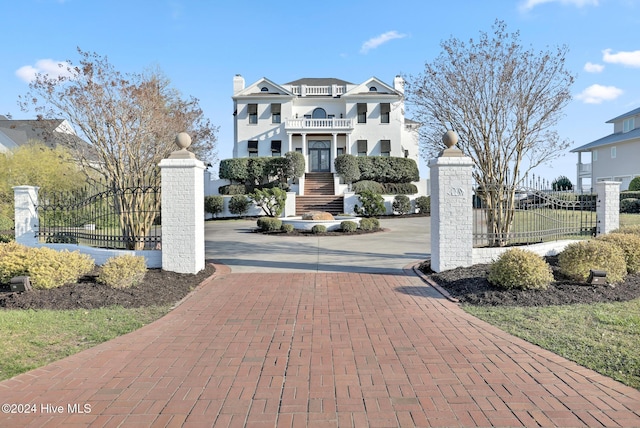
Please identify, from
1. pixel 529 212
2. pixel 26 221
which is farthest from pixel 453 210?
pixel 26 221

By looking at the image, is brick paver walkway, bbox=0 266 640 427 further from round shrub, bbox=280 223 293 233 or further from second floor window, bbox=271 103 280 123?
second floor window, bbox=271 103 280 123

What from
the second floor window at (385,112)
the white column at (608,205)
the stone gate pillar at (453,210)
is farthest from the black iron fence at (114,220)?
the second floor window at (385,112)

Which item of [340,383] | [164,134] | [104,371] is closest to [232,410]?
[340,383]

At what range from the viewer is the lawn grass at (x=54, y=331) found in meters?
4.52

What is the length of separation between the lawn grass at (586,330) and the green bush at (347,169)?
2655 cm

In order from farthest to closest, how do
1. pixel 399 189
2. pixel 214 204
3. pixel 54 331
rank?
pixel 399 189 → pixel 214 204 → pixel 54 331

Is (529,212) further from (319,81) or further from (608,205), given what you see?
(319,81)

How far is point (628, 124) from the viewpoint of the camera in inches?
1535

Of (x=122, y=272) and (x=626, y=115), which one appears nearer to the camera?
(x=122, y=272)

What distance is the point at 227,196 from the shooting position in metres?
29.6

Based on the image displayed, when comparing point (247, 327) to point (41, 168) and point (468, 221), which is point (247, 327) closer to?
point (468, 221)

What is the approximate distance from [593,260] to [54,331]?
8053mm

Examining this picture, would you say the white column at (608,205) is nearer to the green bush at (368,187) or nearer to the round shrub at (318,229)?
the round shrub at (318,229)

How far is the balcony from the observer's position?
120ft
